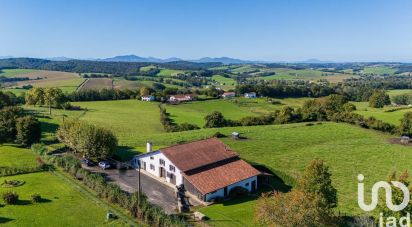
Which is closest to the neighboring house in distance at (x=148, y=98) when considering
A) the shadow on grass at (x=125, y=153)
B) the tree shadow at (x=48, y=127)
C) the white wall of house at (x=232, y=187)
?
the tree shadow at (x=48, y=127)

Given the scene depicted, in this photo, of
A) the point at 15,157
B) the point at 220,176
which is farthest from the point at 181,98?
the point at 220,176

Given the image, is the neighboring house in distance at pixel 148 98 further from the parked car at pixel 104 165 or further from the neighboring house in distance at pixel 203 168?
the neighboring house in distance at pixel 203 168

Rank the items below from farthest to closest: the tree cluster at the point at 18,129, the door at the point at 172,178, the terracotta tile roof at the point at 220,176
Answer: the tree cluster at the point at 18,129
the door at the point at 172,178
the terracotta tile roof at the point at 220,176

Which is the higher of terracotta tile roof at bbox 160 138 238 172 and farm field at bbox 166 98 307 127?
terracotta tile roof at bbox 160 138 238 172

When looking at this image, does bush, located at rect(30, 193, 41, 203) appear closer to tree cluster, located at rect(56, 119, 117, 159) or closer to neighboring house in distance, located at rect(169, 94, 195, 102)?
tree cluster, located at rect(56, 119, 117, 159)

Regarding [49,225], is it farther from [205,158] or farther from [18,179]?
[205,158]

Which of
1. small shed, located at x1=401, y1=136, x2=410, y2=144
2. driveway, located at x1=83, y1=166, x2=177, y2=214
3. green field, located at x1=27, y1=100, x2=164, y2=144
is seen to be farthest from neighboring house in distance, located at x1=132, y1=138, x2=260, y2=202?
small shed, located at x1=401, y1=136, x2=410, y2=144
